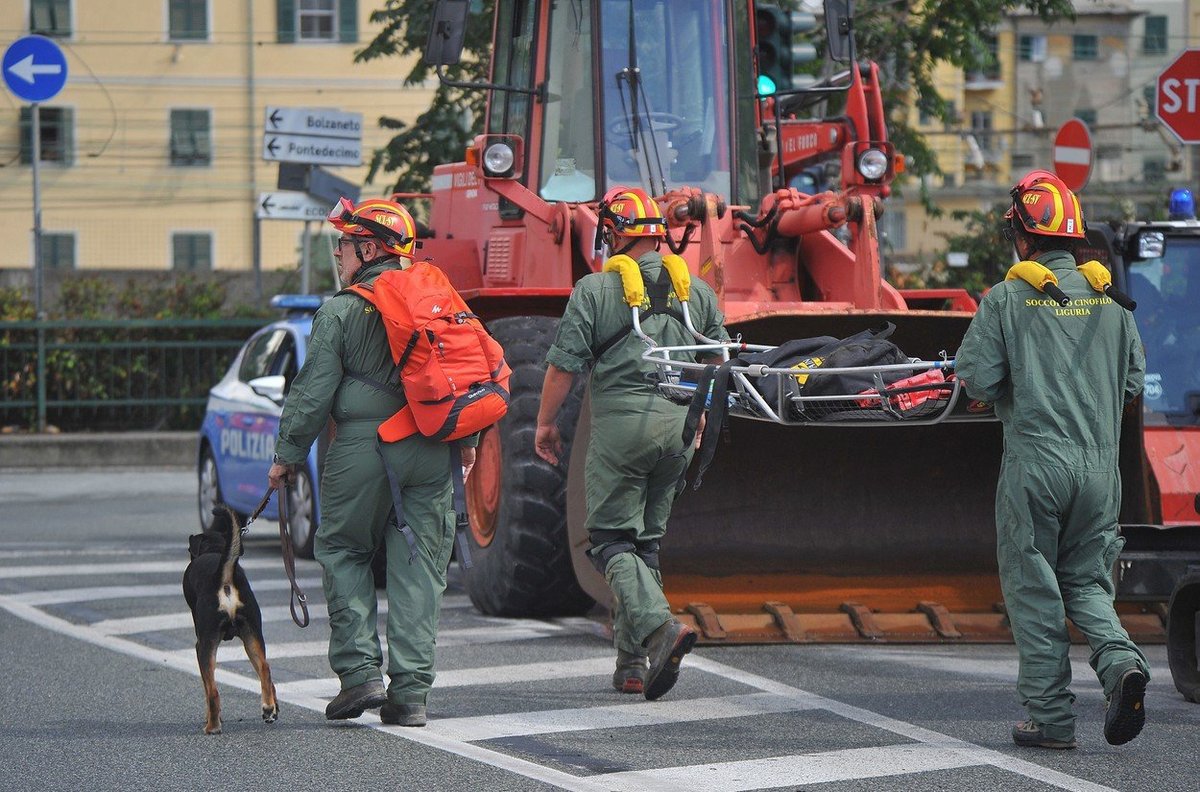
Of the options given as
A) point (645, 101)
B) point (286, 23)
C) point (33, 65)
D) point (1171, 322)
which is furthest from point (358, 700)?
point (286, 23)

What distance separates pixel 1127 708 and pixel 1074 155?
9.04 meters

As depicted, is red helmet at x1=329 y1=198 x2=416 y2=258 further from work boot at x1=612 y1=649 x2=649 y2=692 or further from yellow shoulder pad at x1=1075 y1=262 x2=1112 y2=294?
yellow shoulder pad at x1=1075 y1=262 x2=1112 y2=294

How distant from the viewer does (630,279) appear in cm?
786

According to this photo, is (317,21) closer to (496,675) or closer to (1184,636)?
(496,675)

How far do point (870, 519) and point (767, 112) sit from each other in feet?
11.3

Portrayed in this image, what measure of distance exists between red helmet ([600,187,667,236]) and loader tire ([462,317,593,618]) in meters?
1.42

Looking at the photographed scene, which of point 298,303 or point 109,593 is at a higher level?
point 298,303

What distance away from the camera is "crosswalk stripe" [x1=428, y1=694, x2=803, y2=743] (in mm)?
7005

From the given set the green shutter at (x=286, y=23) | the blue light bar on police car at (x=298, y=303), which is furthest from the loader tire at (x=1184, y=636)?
the green shutter at (x=286, y=23)

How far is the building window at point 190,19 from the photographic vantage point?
4769cm

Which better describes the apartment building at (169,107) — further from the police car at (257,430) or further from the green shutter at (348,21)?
the police car at (257,430)

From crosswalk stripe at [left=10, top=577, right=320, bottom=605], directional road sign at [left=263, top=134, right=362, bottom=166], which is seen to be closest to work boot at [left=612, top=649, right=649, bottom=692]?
crosswalk stripe at [left=10, top=577, right=320, bottom=605]

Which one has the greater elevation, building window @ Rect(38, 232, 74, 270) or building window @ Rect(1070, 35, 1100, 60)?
building window @ Rect(1070, 35, 1100, 60)

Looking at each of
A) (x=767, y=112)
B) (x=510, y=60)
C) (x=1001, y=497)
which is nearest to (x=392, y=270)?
(x=1001, y=497)
